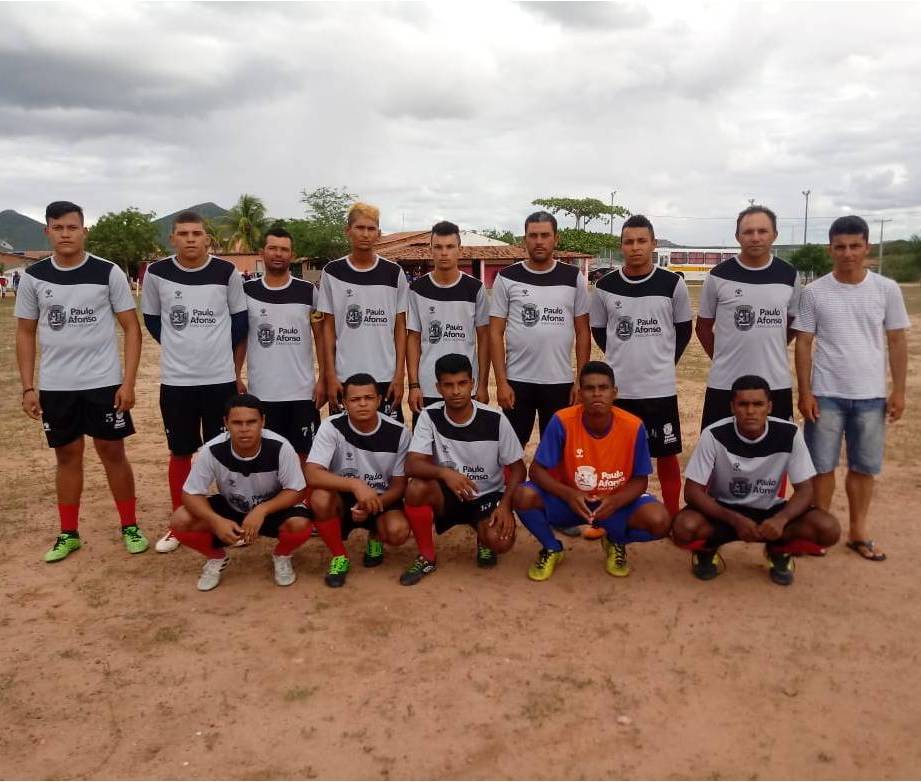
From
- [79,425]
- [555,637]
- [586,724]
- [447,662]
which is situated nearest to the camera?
[586,724]

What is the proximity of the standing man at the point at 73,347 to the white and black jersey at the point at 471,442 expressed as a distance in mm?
1854

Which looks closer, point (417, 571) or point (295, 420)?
point (417, 571)

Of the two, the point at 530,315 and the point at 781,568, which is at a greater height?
the point at 530,315

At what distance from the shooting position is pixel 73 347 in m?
4.39

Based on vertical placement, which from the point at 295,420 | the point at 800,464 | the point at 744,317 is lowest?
the point at 800,464

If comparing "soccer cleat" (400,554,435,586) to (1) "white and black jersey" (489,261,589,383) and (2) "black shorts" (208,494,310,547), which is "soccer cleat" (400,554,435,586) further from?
(1) "white and black jersey" (489,261,589,383)

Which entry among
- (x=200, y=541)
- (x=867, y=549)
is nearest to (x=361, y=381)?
(x=200, y=541)

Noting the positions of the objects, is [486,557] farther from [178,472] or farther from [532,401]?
[178,472]

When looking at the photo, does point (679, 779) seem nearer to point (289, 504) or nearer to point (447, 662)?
point (447, 662)

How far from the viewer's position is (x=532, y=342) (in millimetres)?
4656

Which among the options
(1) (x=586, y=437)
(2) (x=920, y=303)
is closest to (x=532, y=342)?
(1) (x=586, y=437)

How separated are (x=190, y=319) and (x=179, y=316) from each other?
0.24 ft

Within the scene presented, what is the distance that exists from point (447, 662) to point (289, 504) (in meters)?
1.42

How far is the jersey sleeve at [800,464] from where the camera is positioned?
4020mm
